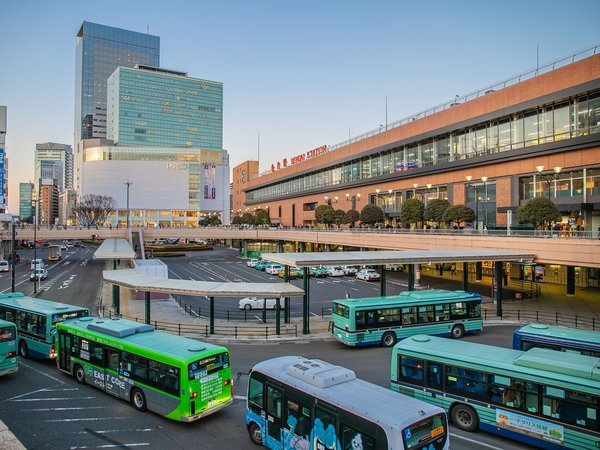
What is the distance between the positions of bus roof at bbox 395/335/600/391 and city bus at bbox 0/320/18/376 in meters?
14.6

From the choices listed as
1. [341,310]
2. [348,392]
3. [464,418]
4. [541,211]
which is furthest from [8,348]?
[541,211]

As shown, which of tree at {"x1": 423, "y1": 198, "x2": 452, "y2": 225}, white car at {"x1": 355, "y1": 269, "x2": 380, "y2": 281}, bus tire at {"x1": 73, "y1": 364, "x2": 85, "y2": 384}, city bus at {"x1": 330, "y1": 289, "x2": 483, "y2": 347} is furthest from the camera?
white car at {"x1": 355, "y1": 269, "x2": 380, "y2": 281}

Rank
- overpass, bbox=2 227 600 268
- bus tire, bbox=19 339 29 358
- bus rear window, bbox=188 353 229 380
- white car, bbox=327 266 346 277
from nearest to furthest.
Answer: bus rear window, bbox=188 353 229 380, bus tire, bbox=19 339 29 358, overpass, bbox=2 227 600 268, white car, bbox=327 266 346 277

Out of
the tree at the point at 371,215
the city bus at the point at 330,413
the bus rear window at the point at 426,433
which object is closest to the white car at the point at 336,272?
the tree at the point at 371,215

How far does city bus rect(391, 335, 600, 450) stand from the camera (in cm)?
1083

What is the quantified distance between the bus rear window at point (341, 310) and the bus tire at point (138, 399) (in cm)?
1064

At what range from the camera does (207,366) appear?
12.9 meters

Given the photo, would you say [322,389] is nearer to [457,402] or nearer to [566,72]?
[457,402]

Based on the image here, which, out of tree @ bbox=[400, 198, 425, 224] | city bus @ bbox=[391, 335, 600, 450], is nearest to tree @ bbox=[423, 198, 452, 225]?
tree @ bbox=[400, 198, 425, 224]

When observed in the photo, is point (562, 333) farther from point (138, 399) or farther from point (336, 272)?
point (336, 272)

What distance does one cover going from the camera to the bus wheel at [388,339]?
22094 mm

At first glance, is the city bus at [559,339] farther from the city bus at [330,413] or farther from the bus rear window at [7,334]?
the bus rear window at [7,334]

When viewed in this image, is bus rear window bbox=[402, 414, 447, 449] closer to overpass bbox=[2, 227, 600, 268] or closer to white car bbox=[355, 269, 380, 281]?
overpass bbox=[2, 227, 600, 268]

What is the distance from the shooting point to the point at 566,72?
42250mm
